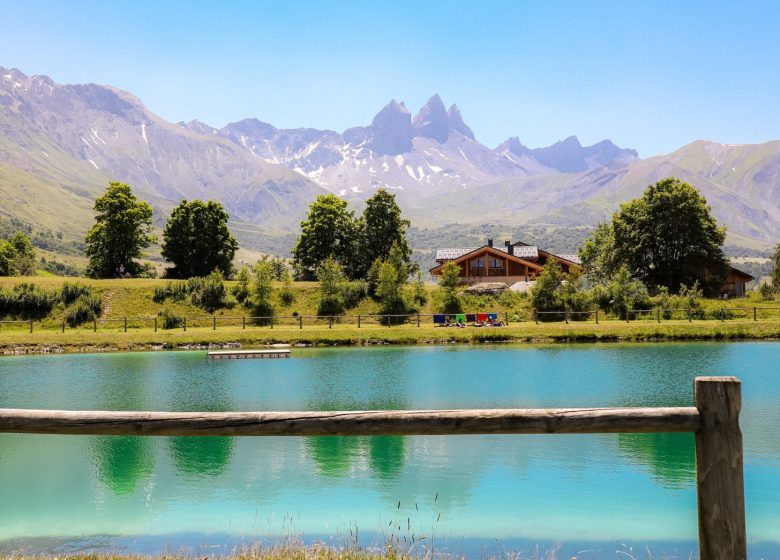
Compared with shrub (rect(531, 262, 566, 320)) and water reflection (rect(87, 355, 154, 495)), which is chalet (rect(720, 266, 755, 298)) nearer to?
shrub (rect(531, 262, 566, 320))

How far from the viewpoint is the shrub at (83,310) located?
2554 inches

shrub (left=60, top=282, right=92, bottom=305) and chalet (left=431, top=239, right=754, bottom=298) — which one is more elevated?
chalet (left=431, top=239, right=754, bottom=298)

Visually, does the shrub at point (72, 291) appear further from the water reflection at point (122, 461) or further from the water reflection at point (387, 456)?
the water reflection at point (387, 456)

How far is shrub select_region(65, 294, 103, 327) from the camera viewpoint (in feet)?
213

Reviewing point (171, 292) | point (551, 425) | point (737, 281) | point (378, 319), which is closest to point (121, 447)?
point (551, 425)

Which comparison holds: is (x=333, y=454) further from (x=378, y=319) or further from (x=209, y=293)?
(x=209, y=293)

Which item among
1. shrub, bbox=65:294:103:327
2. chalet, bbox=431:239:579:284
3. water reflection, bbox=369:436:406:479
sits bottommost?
water reflection, bbox=369:436:406:479

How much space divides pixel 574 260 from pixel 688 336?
59.0 m

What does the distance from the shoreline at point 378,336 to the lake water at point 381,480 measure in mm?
20033

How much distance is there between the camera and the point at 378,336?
5631 centimetres

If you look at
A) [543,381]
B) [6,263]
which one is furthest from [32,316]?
[543,381]

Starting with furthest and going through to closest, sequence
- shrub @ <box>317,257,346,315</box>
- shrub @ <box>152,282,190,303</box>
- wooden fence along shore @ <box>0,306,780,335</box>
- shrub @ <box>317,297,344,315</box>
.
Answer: shrub @ <box>152,282,190,303</box>
shrub @ <box>317,257,346,315</box>
shrub @ <box>317,297,344,315</box>
wooden fence along shore @ <box>0,306,780,335</box>

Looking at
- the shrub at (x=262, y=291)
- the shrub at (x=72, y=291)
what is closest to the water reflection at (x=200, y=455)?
the shrub at (x=262, y=291)

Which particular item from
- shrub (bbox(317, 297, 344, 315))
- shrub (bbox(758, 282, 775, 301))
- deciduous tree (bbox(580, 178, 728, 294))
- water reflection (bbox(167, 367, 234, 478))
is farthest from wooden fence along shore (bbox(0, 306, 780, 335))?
water reflection (bbox(167, 367, 234, 478))
